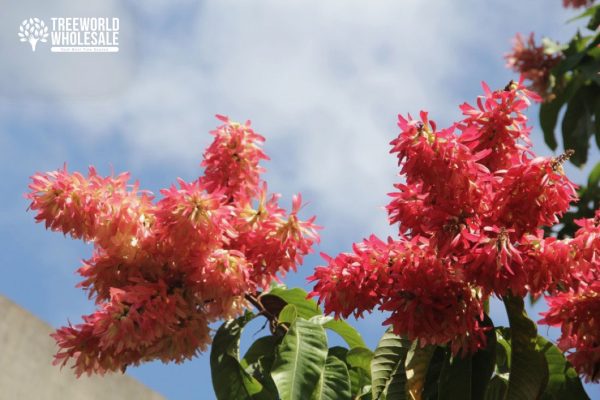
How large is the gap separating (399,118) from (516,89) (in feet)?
0.87

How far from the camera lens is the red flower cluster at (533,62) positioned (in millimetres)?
4738

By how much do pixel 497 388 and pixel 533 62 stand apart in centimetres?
312

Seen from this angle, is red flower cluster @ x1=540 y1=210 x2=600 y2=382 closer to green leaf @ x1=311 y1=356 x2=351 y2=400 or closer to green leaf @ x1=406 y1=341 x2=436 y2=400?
green leaf @ x1=406 y1=341 x2=436 y2=400

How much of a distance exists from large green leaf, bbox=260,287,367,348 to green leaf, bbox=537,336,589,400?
49 cm

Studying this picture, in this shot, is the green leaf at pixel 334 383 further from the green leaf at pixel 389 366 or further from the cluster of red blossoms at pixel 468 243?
the cluster of red blossoms at pixel 468 243

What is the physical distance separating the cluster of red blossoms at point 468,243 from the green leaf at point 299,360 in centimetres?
22

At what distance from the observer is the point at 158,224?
1.86 meters

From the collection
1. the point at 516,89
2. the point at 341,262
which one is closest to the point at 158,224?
the point at 341,262

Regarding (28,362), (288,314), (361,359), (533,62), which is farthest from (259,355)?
(28,362)

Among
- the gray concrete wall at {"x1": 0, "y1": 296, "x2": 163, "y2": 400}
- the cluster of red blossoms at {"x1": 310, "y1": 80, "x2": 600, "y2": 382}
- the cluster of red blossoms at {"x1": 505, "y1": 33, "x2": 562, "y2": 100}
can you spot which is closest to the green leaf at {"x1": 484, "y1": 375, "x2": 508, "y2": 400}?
the cluster of red blossoms at {"x1": 310, "y1": 80, "x2": 600, "y2": 382}

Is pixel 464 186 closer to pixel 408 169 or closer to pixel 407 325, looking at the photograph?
pixel 408 169

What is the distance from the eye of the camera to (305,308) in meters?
2.18

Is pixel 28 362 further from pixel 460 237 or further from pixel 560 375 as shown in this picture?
pixel 460 237

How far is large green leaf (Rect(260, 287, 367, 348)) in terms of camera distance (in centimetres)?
215
